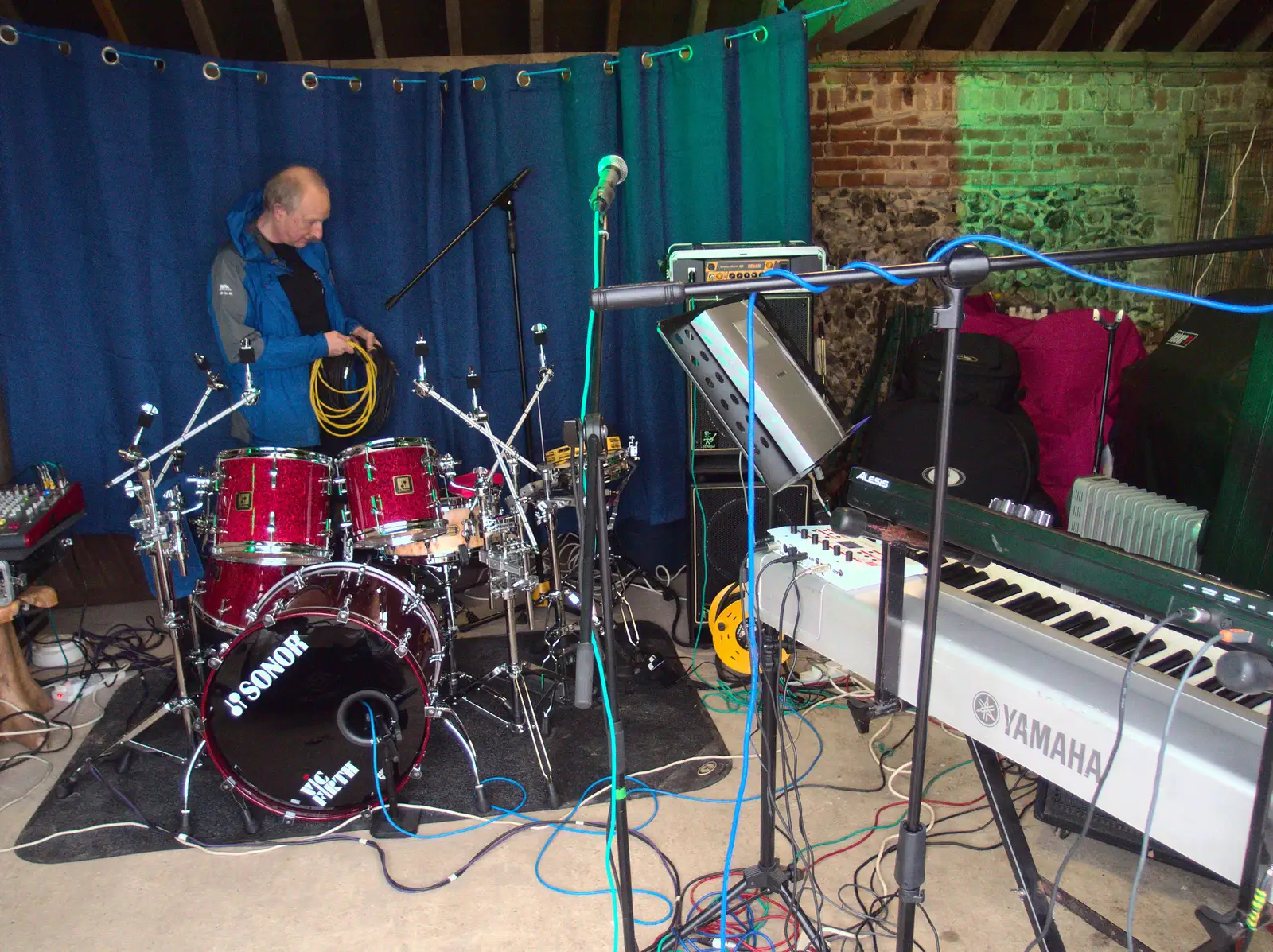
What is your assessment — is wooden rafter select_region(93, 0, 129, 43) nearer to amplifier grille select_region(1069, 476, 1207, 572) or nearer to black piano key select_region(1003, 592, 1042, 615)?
black piano key select_region(1003, 592, 1042, 615)

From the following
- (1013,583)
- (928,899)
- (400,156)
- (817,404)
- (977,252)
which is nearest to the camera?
(977,252)

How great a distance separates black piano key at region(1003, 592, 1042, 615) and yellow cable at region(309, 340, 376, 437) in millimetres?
2306

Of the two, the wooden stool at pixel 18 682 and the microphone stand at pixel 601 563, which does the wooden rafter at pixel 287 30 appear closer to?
the wooden stool at pixel 18 682

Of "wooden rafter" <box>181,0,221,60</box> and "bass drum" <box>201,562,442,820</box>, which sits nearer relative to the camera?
"bass drum" <box>201,562,442,820</box>

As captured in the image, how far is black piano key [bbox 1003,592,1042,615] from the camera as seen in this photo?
4.97 ft

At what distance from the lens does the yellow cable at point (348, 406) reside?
3064 millimetres

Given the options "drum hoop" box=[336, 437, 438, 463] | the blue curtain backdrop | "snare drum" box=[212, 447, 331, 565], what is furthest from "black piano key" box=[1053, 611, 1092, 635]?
the blue curtain backdrop

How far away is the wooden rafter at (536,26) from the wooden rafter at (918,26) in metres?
1.55

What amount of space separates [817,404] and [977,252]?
79 centimetres

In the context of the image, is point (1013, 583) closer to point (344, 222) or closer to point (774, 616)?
point (774, 616)

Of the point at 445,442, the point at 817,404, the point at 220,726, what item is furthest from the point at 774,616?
the point at 445,442

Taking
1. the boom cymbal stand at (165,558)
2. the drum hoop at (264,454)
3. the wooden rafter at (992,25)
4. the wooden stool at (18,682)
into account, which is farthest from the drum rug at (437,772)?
the wooden rafter at (992,25)

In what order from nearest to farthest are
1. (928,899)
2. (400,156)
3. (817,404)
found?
(817,404)
(928,899)
(400,156)

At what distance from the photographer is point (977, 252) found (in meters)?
0.98
